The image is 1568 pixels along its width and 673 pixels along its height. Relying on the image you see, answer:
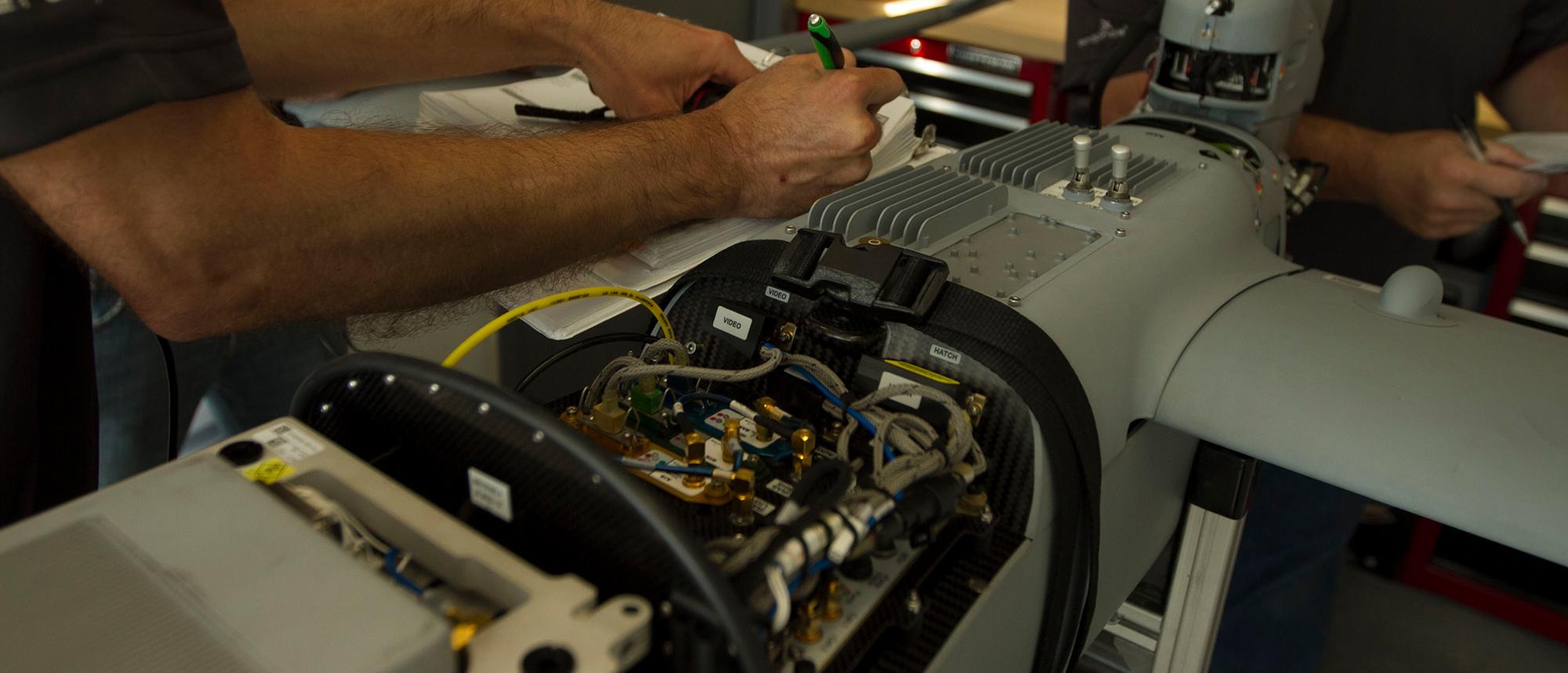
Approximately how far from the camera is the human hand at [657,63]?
1.15 meters

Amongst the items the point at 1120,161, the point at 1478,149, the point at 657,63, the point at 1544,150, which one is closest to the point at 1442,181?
the point at 1478,149

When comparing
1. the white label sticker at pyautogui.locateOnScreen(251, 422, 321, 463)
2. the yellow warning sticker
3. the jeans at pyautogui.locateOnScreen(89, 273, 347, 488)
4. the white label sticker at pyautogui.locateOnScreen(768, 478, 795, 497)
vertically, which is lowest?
the jeans at pyautogui.locateOnScreen(89, 273, 347, 488)

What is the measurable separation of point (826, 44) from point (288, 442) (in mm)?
655

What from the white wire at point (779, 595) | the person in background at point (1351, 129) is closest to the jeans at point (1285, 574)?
the person in background at point (1351, 129)

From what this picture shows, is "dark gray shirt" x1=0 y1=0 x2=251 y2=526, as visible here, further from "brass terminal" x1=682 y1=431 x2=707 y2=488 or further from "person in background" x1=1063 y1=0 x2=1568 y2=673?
"person in background" x1=1063 y1=0 x2=1568 y2=673

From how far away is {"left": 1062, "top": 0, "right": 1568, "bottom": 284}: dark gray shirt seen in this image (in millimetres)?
1603

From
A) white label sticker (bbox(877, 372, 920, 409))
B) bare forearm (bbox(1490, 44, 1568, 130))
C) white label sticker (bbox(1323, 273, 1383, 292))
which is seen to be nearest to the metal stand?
white label sticker (bbox(1323, 273, 1383, 292))

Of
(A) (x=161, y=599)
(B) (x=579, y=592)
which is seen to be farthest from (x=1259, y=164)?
(A) (x=161, y=599)

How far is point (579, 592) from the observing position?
1.46 feet

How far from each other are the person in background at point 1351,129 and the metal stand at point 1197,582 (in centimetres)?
74

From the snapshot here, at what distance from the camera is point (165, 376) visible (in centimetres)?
116

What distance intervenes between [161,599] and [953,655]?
0.39 metres

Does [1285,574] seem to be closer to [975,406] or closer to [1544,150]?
[1544,150]

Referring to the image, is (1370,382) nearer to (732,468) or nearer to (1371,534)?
(732,468)
